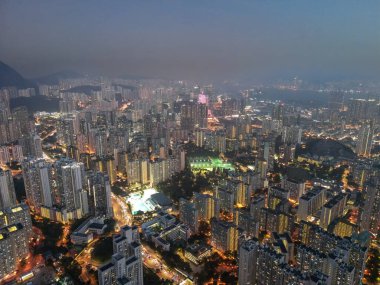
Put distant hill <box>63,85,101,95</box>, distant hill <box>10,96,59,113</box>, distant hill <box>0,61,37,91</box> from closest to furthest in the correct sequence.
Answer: distant hill <box>0,61,37,91</box>, distant hill <box>10,96,59,113</box>, distant hill <box>63,85,101,95</box>

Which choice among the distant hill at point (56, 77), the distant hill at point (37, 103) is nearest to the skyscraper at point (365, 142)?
Answer: the distant hill at point (37, 103)

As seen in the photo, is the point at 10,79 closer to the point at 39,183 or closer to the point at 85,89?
the point at 85,89

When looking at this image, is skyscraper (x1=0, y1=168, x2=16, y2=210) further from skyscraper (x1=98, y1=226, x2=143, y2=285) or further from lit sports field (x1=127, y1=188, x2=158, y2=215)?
skyscraper (x1=98, y1=226, x2=143, y2=285)

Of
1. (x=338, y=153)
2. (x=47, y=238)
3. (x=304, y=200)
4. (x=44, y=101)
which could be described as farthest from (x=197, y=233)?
(x=44, y=101)

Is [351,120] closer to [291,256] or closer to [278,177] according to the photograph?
[278,177]

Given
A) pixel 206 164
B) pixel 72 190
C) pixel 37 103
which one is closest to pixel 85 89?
pixel 37 103

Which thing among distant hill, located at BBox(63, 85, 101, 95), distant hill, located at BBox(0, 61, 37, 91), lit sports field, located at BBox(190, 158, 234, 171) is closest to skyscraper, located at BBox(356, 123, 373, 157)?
lit sports field, located at BBox(190, 158, 234, 171)
